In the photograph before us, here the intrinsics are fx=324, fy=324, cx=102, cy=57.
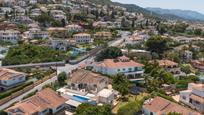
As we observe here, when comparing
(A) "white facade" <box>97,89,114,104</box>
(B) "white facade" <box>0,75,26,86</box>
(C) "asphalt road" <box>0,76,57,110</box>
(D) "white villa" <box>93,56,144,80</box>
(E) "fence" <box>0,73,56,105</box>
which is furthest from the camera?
(D) "white villa" <box>93,56,144,80</box>

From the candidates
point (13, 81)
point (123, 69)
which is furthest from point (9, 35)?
point (123, 69)

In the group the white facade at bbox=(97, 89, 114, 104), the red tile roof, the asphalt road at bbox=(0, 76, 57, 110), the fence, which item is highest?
the red tile roof

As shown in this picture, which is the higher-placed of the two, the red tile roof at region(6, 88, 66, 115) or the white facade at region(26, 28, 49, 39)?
the red tile roof at region(6, 88, 66, 115)

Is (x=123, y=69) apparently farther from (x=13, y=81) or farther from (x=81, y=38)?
(x=81, y=38)

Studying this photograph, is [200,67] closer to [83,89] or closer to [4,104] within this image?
[83,89]

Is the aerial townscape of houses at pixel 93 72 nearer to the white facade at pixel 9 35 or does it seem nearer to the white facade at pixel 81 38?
the white facade at pixel 81 38

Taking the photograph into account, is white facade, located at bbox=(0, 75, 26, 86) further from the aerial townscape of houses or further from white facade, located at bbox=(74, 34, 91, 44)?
white facade, located at bbox=(74, 34, 91, 44)

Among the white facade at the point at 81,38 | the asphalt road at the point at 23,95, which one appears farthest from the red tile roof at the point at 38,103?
the white facade at the point at 81,38

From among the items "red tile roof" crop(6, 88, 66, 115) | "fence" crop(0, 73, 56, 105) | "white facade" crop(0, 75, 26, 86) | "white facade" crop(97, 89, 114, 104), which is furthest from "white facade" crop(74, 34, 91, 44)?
"red tile roof" crop(6, 88, 66, 115)

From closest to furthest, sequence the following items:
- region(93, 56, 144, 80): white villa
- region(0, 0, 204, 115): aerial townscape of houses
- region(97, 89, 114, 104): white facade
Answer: region(0, 0, 204, 115): aerial townscape of houses, region(97, 89, 114, 104): white facade, region(93, 56, 144, 80): white villa

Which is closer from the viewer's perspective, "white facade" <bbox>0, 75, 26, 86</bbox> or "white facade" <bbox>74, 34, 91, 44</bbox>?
"white facade" <bbox>0, 75, 26, 86</bbox>

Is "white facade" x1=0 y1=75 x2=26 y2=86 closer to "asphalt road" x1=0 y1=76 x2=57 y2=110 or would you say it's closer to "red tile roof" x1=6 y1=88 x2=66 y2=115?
"asphalt road" x1=0 y1=76 x2=57 y2=110
